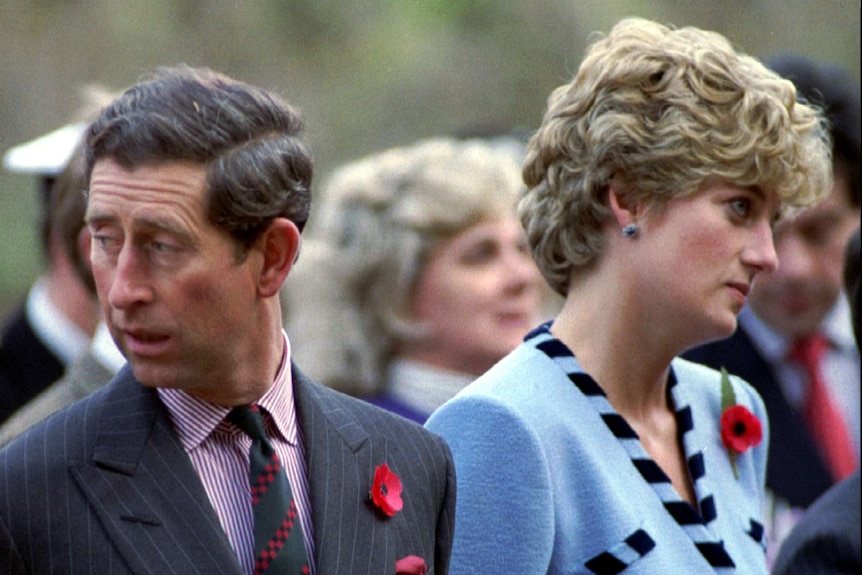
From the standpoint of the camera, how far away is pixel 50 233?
5242mm

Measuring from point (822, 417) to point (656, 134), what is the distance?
2.29 m

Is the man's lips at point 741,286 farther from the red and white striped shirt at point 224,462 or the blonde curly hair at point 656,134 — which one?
the red and white striped shirt at point 224,462

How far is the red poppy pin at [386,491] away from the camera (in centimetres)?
275

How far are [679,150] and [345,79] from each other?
8.58 metres

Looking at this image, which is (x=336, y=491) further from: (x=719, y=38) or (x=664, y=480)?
(x=719, y=38)

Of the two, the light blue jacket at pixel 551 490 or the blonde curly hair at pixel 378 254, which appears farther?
the blonde curly hair at pixel 378 254

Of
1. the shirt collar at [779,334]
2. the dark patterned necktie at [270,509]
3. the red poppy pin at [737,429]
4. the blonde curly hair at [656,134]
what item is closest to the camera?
the dark patterned necktie at [270,509]

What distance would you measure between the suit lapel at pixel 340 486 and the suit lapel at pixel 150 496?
8.7 inches

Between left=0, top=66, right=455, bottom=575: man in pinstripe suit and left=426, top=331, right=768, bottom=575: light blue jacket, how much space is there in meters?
0.35

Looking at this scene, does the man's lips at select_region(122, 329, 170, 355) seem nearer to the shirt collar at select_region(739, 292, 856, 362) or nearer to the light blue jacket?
the light blue jacket

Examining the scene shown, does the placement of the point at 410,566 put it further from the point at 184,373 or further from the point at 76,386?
the point at 76,386

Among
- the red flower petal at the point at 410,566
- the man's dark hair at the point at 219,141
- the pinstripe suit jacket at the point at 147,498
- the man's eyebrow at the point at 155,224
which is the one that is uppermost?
the man's dark hair at the point at 219,141

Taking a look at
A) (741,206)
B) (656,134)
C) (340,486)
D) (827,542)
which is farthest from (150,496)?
(827,542)

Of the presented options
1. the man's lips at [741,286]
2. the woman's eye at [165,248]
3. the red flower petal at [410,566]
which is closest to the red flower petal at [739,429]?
the man's lips at [741,286]
